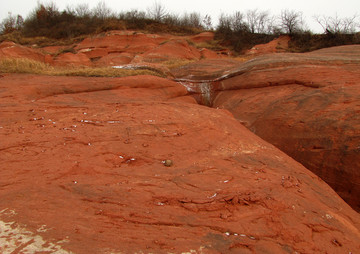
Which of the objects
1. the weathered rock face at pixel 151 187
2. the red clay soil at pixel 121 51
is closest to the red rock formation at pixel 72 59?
the red clay soil at pixel 121 51

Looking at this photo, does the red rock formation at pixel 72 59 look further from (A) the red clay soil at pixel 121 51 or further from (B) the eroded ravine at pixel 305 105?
(B) the eroded ravine at pixel 305 105

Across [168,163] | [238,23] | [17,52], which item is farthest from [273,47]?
[168,163]

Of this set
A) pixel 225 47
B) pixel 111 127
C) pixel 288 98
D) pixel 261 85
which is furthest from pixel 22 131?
pixel 225 47

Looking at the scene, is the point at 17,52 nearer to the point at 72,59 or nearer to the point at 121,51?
the point at 72,59

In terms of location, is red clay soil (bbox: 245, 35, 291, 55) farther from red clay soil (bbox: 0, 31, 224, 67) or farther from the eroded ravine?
the eroded ravine

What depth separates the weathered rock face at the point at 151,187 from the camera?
1807mm

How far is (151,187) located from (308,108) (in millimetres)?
3972

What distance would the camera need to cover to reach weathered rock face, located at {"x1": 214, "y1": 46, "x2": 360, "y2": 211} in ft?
13.9

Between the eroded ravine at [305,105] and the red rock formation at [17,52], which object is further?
the red rock formation at [17,52]

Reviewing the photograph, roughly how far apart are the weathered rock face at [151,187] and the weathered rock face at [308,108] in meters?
0.78

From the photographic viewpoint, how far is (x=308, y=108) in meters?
5.25

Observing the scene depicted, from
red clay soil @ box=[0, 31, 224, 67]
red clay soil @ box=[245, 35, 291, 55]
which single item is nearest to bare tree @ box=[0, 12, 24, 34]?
red clay soil @ box=[0, 31, 224, 67]

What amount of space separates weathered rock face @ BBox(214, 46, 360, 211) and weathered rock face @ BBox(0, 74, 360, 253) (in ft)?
2.55

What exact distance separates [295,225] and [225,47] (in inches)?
707
